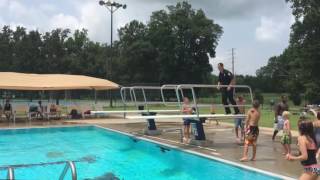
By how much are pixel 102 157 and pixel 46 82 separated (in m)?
16.0

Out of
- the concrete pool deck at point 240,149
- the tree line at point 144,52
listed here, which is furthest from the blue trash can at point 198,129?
the tree line at point 144,52

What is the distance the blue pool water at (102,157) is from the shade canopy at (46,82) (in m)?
7.13

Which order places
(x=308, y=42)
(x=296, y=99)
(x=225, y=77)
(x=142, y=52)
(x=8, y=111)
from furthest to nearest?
(x=142, y=52) < (x=296, y=99) < (x=308, y=42) < (x=8, y=111) < (x=225, y=77)

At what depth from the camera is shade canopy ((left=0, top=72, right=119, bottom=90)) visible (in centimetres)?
2823

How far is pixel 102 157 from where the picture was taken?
14.9 m

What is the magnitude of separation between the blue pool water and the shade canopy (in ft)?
23.4

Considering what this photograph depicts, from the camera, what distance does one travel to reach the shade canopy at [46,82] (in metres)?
28.2

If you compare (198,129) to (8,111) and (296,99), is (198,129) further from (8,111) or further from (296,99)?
(296,99)

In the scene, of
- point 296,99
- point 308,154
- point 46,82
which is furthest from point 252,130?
point 296,99

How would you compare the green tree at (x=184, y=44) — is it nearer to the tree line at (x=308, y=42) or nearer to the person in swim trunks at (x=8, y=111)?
the tree line at (x=308, y=42)

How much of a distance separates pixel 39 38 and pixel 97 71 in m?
11.3

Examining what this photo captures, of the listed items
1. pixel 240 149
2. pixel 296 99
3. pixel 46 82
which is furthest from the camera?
pixel 296 99

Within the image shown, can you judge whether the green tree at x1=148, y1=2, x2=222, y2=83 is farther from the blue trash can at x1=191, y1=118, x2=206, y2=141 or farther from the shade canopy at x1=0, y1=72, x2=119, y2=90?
the blue trash can at x1=191, y1=118, x2=206, y2=141

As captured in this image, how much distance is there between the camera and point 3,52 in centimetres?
7575
